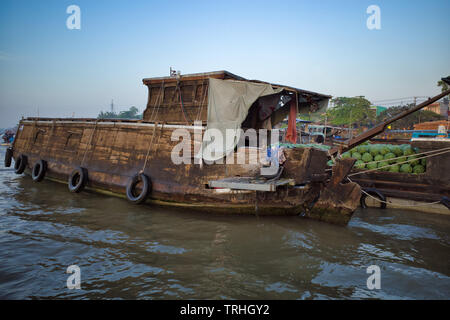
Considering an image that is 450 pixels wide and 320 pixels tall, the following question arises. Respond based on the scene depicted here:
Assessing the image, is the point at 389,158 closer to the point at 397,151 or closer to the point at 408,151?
the point at 397,151

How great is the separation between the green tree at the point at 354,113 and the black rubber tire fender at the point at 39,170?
30.7m

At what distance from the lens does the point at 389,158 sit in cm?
848

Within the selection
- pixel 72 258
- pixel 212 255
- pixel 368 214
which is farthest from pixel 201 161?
pixel 368 214

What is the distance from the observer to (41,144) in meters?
11.2

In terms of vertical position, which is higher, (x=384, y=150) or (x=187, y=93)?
(x=187, y=93)

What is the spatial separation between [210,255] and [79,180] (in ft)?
19.1

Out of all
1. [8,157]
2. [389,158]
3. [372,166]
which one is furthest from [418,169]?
[8,157]

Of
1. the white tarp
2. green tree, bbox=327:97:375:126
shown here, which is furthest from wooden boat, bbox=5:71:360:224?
green tree, bbox=327:97:375:126

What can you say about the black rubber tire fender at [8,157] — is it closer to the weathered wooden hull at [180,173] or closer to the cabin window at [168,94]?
the weathered wooden hull at [180,173]

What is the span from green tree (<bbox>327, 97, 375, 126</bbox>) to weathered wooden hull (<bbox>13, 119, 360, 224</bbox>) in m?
28.8

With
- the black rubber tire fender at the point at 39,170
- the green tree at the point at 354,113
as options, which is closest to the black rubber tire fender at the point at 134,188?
the black rubber tire fender at the point at 39,170

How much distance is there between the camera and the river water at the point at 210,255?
3408 mm

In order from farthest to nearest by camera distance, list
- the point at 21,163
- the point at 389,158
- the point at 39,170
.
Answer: the point at 21,163
the point at 39,170
the point at 389,158
